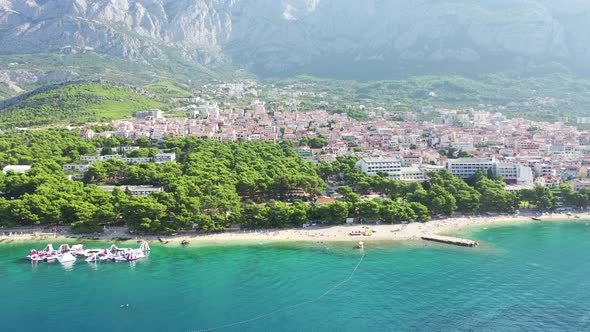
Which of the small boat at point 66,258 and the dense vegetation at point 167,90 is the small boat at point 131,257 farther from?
the dense vegetation at point 167,90

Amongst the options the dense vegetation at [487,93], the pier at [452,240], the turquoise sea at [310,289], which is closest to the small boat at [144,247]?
the turquoise sea at [310,289]

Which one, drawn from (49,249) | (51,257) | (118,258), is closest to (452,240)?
(118,258)

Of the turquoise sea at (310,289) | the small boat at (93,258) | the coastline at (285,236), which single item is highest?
the coastline at (285,236)

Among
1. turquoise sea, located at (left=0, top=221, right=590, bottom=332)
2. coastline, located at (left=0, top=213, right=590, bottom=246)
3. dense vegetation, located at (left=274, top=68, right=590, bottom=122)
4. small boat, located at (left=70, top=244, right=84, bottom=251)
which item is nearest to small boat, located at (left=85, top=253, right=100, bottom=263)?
turquoise sea, located at (left=0, top=221, right=590, bottom=332)

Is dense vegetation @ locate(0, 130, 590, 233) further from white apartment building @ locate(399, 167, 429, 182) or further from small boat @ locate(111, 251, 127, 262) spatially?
small boat @ locate(111, 251, 127, 262)

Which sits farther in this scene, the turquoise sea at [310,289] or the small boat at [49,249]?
the small boat at [49,249]

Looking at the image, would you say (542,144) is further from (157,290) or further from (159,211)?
(157,290)
